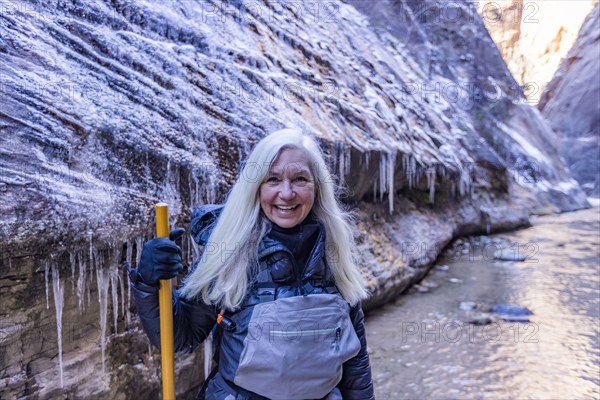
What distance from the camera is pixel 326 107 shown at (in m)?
5.74

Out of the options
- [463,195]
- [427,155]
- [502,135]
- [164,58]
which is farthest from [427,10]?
[164,58]

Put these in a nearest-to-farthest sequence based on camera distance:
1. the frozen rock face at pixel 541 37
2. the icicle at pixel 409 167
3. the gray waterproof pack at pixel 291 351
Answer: the gray waterproof pack at pixel 291 351
the icicle at pixel 409 167
the frozen rock face at pixel 541 37

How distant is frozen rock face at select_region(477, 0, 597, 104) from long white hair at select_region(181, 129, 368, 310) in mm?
44404

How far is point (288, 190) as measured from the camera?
70.2 inches

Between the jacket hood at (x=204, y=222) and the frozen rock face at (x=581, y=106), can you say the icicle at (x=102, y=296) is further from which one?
the frozen rock face at (x=581, y=106)

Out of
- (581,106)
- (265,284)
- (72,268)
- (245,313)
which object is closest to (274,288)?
(265,284)

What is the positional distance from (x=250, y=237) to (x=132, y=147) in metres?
1.67

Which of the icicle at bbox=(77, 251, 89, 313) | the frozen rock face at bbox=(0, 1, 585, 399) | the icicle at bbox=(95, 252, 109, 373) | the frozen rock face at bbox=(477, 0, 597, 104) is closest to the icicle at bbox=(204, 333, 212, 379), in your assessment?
the frozen rock face at bbox=(0, 1, 585, 399)

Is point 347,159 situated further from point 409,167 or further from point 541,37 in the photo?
point 541,37

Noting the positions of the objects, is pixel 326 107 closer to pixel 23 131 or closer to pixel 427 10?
pixel 23 131

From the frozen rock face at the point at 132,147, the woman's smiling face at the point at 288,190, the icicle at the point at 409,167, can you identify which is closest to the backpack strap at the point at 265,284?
the woman's smiling face at the point at 288,190

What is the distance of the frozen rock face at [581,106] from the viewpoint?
79.7 ft

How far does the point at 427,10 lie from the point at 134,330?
1554 centimetres

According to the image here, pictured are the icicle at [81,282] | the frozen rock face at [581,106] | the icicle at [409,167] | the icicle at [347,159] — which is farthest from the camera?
the frozen rock face at [581,106]
